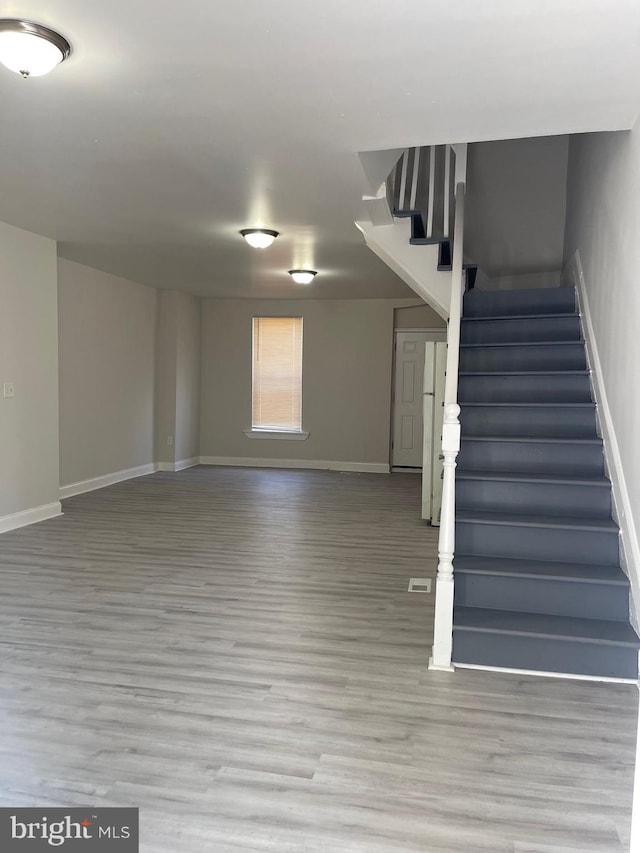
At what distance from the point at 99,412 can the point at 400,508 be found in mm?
3698

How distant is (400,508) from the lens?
6.73 meters

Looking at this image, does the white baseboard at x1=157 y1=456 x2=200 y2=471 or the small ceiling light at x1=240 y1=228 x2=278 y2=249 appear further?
the white baseboard at x1=157 y1=456 x2=200 y2=471

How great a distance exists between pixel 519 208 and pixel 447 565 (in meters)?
5.18

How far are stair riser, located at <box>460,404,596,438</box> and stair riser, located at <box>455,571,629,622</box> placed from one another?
46.5 inches

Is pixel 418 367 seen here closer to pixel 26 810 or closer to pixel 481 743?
pixel 481 743

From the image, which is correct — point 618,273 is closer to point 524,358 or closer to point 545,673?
point 524,358

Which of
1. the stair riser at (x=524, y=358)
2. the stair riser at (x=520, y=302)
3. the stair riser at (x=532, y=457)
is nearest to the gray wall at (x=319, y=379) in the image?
the stair riser at (x=520, y=302)

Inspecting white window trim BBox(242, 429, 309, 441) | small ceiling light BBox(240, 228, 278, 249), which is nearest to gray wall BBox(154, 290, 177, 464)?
white window trim BBox(242, 429, 309, 441)

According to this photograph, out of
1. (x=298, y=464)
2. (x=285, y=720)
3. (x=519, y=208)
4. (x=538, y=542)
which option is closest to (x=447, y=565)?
(x=538, y=542)

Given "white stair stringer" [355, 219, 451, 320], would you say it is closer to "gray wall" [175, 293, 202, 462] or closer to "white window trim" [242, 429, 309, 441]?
"gray wall" [175, 293, 202, 462]

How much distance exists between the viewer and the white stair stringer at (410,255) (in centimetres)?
504

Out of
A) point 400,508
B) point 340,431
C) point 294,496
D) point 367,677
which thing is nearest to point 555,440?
point 367,677

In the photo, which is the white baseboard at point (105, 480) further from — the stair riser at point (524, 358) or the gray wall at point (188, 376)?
the stair riser at point (524, 358)

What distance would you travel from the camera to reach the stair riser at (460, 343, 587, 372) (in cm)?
459
